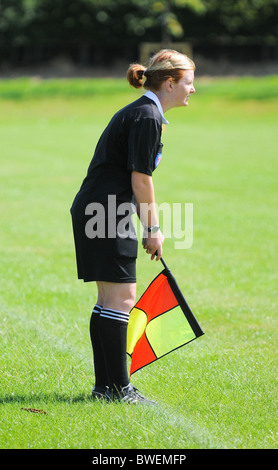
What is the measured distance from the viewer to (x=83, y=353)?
→ 4.72m

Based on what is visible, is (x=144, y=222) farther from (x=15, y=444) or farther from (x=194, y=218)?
(x=194, y=218)

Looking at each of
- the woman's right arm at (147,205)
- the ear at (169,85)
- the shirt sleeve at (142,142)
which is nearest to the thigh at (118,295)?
the woman's right arm at (147,205)

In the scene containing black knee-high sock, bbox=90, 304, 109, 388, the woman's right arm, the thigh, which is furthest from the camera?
black knee-high sock, bbox=90, 304, 109, 388

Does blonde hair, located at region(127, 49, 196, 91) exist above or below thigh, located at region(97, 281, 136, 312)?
above

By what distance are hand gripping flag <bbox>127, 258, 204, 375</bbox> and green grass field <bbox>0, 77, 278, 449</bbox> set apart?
24 centimetres

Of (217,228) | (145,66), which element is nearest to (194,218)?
(217,228)

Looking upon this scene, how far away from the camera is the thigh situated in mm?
3758

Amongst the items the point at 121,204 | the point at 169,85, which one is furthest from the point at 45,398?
the point at 169,85

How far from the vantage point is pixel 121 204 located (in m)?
3.73

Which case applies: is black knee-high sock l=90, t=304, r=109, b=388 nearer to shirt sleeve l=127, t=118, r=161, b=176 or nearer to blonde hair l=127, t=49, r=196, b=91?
shirt sleeve l=127, t=118, r=161, b=176

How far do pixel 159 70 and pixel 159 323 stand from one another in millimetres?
1488

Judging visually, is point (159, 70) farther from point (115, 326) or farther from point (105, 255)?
point (115, 326)

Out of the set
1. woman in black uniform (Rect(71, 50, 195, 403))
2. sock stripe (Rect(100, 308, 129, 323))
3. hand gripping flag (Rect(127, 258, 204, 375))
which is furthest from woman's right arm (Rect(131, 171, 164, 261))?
sock stripe (Rect(100, 308, 129, 323))
